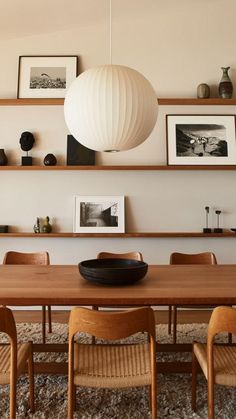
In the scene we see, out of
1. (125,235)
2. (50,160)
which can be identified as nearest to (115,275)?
(125,235)

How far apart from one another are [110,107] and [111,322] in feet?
3.60

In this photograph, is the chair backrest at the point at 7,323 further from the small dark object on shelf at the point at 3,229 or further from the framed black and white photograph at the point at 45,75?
the framed black and white photograph at the point at 45,75

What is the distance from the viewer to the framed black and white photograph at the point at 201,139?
3.90m

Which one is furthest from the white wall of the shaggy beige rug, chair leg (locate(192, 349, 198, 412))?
chair leg (locate(192, 349, 198, 412))

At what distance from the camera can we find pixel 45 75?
4.02 meters

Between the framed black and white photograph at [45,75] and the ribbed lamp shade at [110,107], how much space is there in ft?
7.34

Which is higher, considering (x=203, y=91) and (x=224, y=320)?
(x=203, y=91)

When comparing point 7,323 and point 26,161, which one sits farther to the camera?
point 26,161

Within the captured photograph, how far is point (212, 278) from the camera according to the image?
2.28 m

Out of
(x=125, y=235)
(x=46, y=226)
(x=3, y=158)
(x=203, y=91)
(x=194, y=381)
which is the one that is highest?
(x=203, y=91)

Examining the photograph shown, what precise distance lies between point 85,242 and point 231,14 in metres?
3.17

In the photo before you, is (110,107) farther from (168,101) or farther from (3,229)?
(3,229)

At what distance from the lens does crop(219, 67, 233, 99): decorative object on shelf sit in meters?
3.83

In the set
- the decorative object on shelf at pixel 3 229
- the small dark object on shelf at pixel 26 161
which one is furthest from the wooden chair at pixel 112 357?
the small dark object on shelf at pixel 26 161
